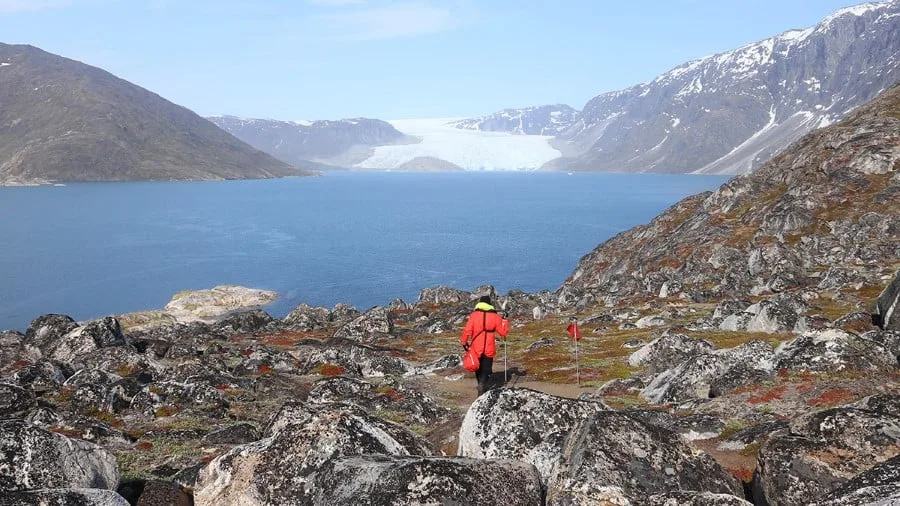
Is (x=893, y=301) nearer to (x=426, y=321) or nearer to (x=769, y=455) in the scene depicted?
(x=769, y=455)

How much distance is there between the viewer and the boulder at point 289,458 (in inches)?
663

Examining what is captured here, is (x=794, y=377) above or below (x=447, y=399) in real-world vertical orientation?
above

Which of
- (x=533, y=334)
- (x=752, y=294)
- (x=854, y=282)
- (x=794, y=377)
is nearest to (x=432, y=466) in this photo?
(x=794, y=377)

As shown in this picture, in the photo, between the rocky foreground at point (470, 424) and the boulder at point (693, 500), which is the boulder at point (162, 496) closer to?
→ the rocky foreground at point (470, 424)

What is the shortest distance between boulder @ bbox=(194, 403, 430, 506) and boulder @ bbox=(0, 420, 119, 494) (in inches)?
110

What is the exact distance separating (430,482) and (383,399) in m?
20.6

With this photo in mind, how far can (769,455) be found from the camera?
15.5 metres

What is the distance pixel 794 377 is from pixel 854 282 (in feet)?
160

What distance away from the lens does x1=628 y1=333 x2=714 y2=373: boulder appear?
1518 inches

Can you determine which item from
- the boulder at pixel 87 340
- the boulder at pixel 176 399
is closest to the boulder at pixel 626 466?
the boulder at pixel 176 399

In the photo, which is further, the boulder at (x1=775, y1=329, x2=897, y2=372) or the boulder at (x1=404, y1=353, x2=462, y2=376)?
the boulder at (x1=404, y1=353, x2=462, y2=376)

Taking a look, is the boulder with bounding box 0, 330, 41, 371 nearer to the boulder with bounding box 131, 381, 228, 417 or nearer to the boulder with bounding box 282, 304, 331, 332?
the boulder with bounding box 131, 381, 228, 417

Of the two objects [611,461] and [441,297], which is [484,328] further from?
[441,297]

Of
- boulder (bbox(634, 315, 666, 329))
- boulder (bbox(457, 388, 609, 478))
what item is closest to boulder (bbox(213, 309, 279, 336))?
boulder (bbox(634, 315, 666, 329))
